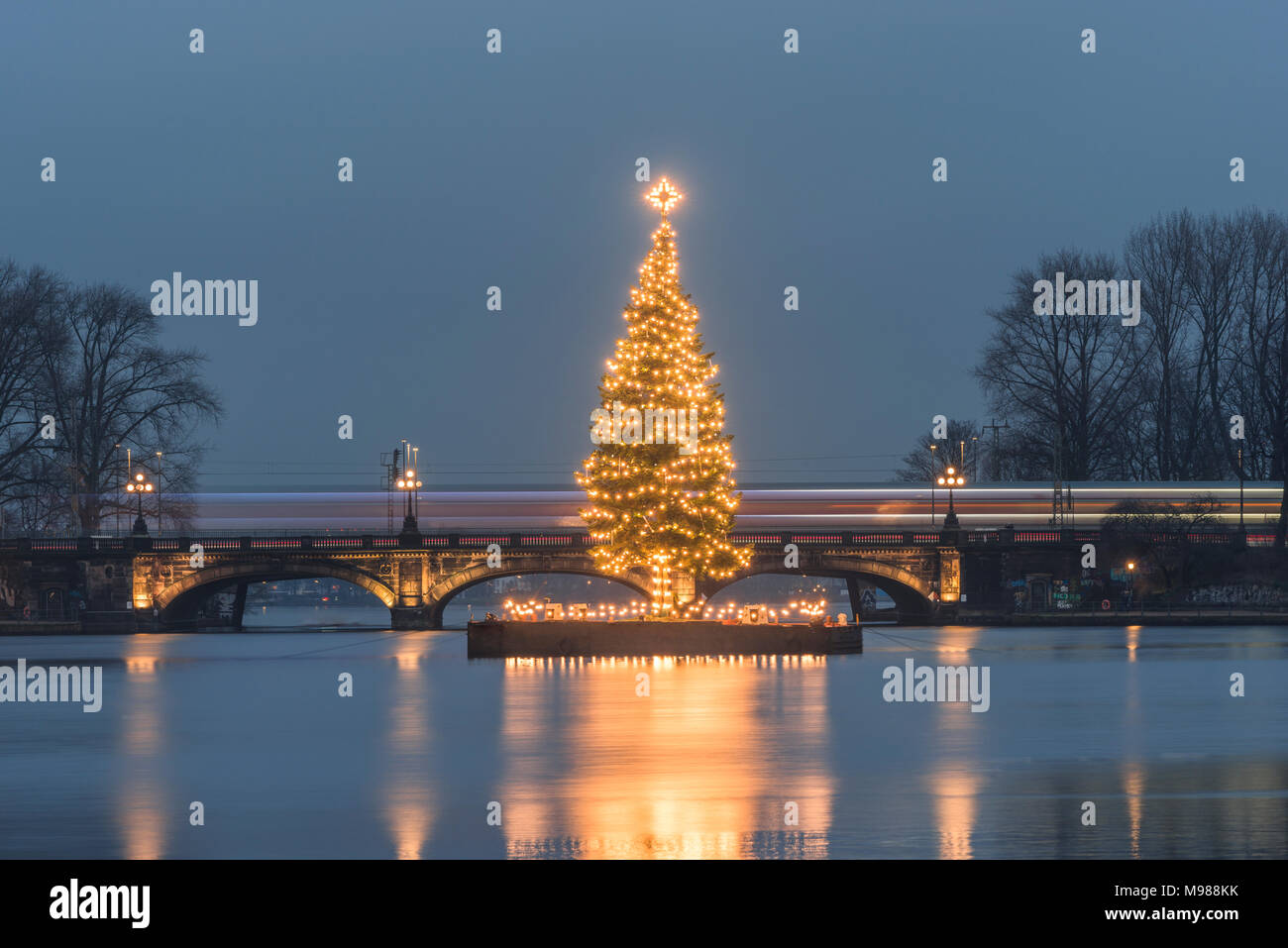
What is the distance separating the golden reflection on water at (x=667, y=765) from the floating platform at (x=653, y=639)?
8.94 metres

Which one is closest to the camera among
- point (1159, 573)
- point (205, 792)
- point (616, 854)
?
point (616, 854)

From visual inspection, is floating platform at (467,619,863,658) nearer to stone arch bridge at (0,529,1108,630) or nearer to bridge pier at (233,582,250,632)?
stone arch bridge at (0,529,1108,630)

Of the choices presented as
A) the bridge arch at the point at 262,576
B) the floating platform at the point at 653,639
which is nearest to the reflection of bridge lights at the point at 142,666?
the floating platform at the point at 653,639

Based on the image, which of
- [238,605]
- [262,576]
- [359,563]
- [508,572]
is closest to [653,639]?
[508,572]

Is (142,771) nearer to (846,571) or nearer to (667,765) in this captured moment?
(667,765)

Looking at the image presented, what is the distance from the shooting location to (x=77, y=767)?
34.8 m

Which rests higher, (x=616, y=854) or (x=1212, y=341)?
(x=1212, y=341)

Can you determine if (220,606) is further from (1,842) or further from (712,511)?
(1,842)
